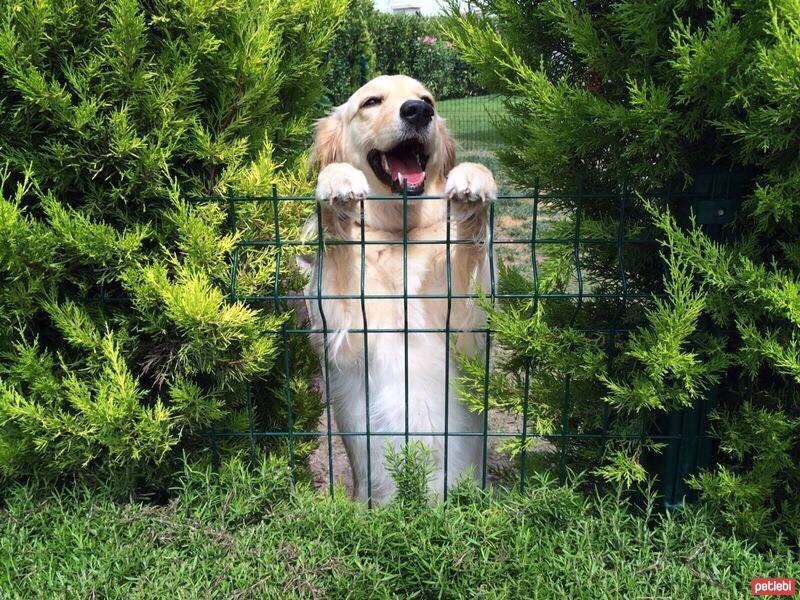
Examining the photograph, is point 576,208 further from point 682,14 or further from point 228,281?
point 228,281

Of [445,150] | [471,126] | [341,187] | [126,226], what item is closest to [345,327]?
[341,187]

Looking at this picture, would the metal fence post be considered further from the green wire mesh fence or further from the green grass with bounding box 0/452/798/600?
the green grass with bounding box 0/452/798/600

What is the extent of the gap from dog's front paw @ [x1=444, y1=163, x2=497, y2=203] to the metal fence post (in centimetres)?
64

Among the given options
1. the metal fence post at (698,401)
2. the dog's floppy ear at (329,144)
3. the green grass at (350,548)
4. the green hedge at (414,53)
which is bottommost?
the green grass at (350,548)

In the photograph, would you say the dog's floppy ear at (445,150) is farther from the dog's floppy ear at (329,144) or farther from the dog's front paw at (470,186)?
the dog's front paw at (470,186)

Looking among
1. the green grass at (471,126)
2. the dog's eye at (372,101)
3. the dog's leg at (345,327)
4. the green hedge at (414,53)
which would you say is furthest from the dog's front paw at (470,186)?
the green hedge at (414,53)

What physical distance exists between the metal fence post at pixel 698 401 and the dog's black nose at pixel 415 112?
48.1 inches

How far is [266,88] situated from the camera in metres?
2.65

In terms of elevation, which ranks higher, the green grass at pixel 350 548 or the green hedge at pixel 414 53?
the green hedge at pixel 414 53

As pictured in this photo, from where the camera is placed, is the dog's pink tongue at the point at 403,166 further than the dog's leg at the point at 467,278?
Yes

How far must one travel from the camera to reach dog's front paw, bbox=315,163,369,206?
2506 millimetres

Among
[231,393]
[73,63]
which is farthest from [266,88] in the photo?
[231,393]

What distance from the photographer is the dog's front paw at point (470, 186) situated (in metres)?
2.54

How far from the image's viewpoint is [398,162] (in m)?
3.30
